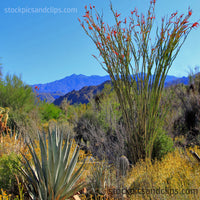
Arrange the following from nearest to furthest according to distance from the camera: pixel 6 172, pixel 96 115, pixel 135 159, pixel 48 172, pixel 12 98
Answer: pixel 48 172, pixel 6 172, pixel 135 159, pixel 96 115, pixel 12 98

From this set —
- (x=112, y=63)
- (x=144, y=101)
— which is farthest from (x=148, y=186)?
(x=112, y=63)

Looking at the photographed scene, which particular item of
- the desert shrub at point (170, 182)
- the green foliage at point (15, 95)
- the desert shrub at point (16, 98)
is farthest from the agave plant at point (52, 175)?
the green foliage at point (15, 95)

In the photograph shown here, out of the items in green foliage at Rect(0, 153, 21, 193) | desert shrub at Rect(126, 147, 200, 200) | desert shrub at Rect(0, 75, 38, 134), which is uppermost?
desert shrub at Rect(0, 75, 38, 134)

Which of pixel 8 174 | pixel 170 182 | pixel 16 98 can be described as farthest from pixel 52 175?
pixel 16 98

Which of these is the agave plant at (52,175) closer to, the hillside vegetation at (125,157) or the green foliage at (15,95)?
the hillside vegetation at (125,157)

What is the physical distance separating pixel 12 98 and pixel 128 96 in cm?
831

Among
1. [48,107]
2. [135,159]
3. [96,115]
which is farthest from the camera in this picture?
[48,107]

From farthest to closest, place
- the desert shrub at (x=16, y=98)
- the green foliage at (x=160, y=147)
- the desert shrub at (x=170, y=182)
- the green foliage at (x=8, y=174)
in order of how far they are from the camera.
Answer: the desert shrub at (x=16, y=98), the green foliage at (x=160, y=147), the green foliage at (x=8, y=174), the desert shrub at (x=170, y=182)

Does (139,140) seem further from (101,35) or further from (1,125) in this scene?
(1,125)

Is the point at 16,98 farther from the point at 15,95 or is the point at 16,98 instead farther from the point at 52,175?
the point at 52,175

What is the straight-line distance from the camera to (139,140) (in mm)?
4613

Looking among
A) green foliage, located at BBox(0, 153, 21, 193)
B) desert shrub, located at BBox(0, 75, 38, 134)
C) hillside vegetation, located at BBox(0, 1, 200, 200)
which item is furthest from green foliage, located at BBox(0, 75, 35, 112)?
green foliage, located at BBox(0, 153, 21, 193)

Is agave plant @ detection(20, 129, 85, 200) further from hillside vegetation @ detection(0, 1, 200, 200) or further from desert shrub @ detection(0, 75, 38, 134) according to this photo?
desert shrub @ detection(0, 75, 38, 134)

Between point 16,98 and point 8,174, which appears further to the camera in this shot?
point 16,98
